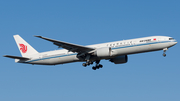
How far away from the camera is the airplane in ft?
145

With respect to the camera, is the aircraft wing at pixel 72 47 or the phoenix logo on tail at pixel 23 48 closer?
the aircraft wing at pixel 72 47

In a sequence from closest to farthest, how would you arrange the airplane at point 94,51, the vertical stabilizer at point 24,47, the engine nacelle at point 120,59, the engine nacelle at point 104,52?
the airplane at point 94,51, the engine nacelle at point 104,52, the engine nacelle at point 120,59, the vertical stabilizer at point 24,47

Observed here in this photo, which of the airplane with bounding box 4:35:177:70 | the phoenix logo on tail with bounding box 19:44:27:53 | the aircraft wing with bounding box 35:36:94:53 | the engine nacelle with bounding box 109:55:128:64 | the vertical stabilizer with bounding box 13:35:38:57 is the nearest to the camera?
the airplane with bounding box 4:35:177:70

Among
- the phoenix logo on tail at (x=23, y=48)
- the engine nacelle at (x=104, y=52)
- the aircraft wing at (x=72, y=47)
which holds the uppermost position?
the phoenix logo on tail at (x=23, y=48)

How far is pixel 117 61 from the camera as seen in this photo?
50.8 m

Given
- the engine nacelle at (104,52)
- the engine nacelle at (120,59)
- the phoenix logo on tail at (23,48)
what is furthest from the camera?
the phoenix logo on tail at (23,48)

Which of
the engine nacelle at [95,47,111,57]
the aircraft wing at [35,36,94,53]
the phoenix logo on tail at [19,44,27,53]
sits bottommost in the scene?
the engine nacelle at [95,47,111,57]

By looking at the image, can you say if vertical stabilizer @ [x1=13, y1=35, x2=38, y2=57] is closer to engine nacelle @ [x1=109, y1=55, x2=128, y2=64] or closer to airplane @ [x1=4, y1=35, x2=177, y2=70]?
airplane @ [x1=4, y1=35, x2=177, y2=70]

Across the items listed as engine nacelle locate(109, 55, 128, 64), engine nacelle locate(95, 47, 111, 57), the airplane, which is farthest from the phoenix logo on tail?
engine nacelle locate(109, 55, 128, 64)

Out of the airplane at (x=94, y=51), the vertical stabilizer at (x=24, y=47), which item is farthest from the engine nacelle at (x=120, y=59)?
the vertical stabilizer at (x=24, y=47)

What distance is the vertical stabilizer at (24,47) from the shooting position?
171 feet

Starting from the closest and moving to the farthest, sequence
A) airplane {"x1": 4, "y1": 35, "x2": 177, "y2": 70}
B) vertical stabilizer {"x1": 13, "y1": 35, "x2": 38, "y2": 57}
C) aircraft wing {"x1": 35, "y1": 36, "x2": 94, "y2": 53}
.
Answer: airplane {"x1": 4, "y1": 35, "x2": 177, "y2": 70} < aircraft wing {"x1": 35, "y1": 36, "x2": 94, "y2": 53} < vertical stabilizer {"x1": 13, "y1": 35, "x2": 38, "y2": 57}

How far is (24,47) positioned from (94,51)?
1413cm

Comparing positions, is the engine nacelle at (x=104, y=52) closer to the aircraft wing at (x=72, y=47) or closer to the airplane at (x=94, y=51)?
the airplane at (x=94, y=51)
